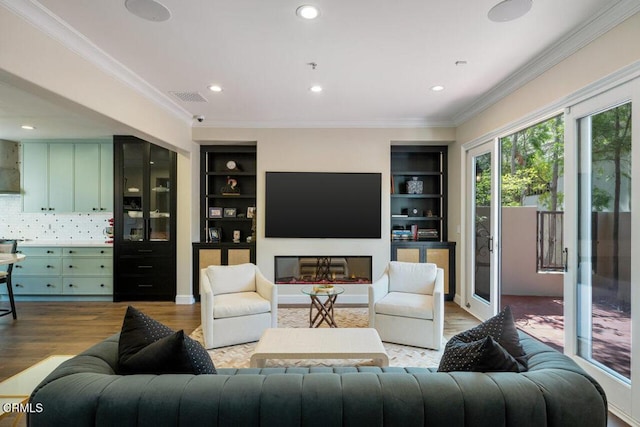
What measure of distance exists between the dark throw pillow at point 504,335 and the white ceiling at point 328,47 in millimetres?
2004

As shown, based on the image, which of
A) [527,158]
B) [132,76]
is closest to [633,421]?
[527,158]

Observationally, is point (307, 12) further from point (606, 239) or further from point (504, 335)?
point (606, 239)

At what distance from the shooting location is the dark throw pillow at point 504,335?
154 centimetres

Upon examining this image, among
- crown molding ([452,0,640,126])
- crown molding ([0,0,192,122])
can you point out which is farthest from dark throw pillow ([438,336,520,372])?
crown molding ([0,0,192,122])

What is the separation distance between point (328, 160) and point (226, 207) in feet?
6.33

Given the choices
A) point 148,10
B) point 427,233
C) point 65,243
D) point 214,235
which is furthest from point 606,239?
point 65,243

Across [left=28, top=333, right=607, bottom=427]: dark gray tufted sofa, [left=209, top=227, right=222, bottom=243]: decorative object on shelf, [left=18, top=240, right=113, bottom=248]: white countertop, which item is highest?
[left=209, top=227, right=222, bottom=243]: decorative object on shelf

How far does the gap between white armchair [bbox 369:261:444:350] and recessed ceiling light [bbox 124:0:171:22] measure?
9.80ft

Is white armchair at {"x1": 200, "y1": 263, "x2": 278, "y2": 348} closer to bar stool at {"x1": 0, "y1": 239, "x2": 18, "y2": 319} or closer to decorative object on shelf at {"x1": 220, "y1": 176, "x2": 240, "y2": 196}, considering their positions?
decorative object on shelf at {"x1": 220, "y1": 176, "x2": 240, "y2": 196}

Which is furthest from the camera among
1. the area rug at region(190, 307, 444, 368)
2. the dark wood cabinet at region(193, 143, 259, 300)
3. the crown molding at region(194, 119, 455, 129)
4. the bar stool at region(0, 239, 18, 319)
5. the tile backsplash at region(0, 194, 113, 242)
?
the tile backsplash at region(0, 194, 113, 242)

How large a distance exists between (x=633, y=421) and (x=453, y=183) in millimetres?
3511

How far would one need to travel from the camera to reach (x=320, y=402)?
1142 mm

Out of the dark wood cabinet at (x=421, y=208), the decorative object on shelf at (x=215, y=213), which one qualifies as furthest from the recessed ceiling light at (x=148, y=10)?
the dark wood cabinet at (x=421, y=208)

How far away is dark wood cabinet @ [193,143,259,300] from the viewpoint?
509 cm
